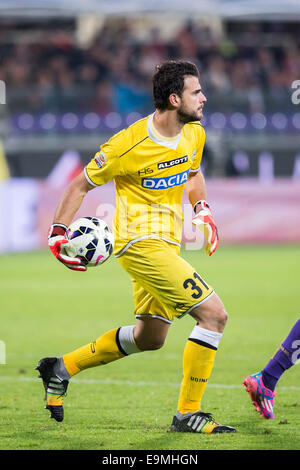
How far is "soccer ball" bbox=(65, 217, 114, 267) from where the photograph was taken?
5.14m

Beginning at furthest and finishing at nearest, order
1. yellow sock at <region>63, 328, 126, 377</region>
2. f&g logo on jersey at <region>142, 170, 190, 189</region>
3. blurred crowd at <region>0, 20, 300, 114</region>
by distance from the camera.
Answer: blurred crowd at <region>0, 20, 300, 114</region> < yellow sock at <region>63, 328, 126, 377</region> < f&g logo on jersey at <region>142, 170, 190, 189</region>

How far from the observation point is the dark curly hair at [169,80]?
532 centimetres

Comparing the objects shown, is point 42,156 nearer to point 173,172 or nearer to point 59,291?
point 59,291

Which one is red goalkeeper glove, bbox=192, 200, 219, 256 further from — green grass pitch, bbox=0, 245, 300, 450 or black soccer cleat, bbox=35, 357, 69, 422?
black soccer cleat, bbox=35, 357, 69, 422

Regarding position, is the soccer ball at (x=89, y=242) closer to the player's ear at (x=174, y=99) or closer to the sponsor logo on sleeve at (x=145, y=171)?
the sponsor logo on sleeve at (x=145, y=171)

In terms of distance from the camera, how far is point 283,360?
18.8ft

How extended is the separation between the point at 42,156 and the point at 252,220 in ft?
17.6

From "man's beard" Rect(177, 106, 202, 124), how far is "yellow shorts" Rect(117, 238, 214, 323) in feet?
2.55

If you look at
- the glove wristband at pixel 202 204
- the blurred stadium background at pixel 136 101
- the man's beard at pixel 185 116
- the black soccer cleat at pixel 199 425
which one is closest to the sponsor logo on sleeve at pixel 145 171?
the man's beard at pixel 185 116

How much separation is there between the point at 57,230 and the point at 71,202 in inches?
8.6

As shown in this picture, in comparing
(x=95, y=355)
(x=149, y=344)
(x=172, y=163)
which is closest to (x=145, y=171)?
→ (x=172, y=163)

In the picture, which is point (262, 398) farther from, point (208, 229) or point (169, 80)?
point (169, 80)

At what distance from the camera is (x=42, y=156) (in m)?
20.6

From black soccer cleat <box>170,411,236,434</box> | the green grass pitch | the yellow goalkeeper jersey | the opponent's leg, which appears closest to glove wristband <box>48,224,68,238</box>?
the yellow goalkeeper jersey
